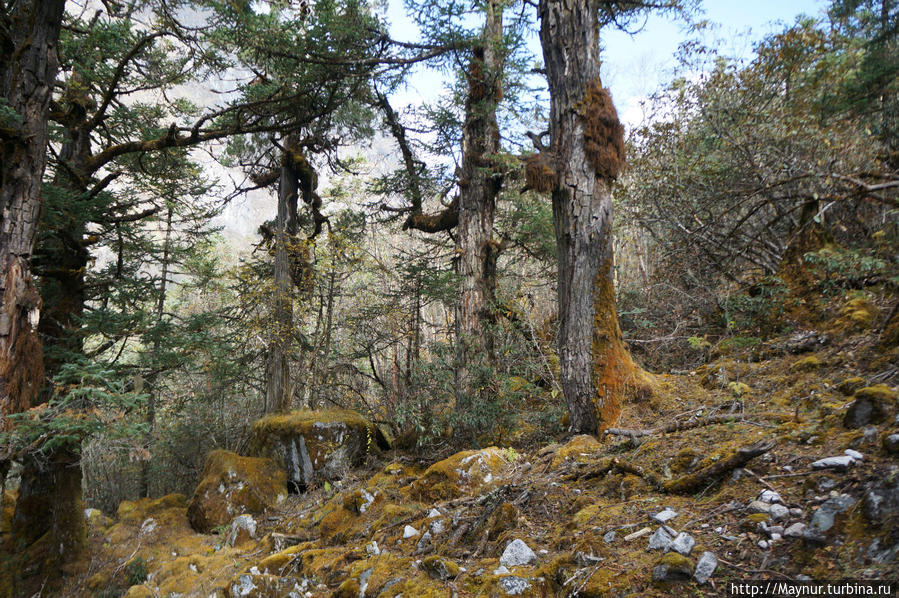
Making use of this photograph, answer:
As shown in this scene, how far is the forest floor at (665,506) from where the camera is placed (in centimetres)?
179

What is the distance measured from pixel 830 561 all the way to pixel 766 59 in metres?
9.87

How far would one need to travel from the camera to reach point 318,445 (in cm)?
782

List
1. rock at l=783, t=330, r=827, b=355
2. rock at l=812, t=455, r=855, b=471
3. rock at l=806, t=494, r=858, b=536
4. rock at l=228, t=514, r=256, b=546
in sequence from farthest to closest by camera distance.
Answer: rock at l=228, t=514, r=256, b=546 → rock at l=783, t=330, r=827, b=355 → rock at l=812, t=455, r=855, b=471 → rock at l=806, t=494, r=858, b=536

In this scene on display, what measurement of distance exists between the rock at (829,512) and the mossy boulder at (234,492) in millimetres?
7580

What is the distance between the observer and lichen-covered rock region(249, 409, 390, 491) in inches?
305

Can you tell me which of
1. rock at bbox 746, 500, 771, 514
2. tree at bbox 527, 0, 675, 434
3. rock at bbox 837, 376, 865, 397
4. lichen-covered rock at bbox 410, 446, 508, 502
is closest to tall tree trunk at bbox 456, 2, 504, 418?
tree at bbox 527, 0, 675, 434

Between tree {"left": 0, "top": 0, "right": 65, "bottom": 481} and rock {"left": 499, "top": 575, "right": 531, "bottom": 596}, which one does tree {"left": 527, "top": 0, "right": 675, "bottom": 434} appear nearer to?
rock {"left": 499, "top": 575, "right": 531, "bottom": 596}

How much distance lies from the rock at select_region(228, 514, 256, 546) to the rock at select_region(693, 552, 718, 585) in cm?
636

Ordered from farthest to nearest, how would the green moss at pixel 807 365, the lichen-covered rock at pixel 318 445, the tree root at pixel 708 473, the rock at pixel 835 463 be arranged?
1. the lichen-covered rock at pixel 318 445
2. the green moss at pixel 807 365
3. the tree root at pixel 708 473
4. the rock at pixel 835 463

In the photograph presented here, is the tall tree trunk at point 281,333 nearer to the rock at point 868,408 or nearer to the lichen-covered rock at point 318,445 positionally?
the lichen-covered rock at point 318,445

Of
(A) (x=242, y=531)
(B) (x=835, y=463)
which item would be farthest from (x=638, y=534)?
(A) (x=242, y=531)

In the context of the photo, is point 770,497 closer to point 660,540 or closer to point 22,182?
point 660,540

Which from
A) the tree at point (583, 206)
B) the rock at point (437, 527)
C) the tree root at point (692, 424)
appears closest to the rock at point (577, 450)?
the tree root at point (692, 424)

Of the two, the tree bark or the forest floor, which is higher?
the tree bark
